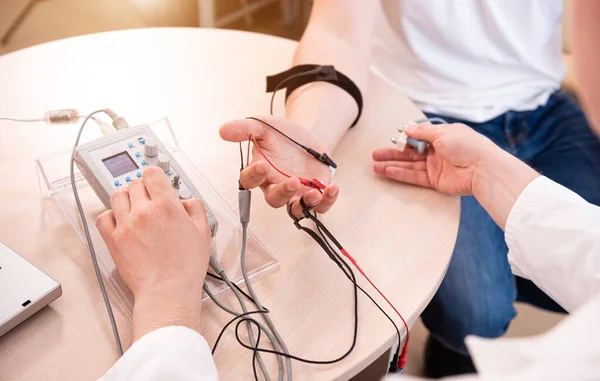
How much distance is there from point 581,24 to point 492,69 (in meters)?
0.83

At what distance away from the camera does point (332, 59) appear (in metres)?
1.07

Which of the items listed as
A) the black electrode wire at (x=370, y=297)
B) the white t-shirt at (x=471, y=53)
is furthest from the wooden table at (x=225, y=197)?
the white t-shirt at (x=471, y=53)

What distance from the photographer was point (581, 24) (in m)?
0.47

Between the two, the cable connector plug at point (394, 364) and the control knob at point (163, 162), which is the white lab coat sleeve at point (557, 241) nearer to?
the cable connector plug at point (394, 364)

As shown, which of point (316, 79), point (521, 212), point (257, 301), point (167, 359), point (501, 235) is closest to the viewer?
point (167, 359)

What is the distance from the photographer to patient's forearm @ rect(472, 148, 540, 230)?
0.87 meters

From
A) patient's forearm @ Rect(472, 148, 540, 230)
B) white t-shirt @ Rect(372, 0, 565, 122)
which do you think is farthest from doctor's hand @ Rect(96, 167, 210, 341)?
white t-shirt @ Rect(372, 0, 565, 122)

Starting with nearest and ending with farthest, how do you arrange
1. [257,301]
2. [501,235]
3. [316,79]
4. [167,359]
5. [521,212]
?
[167,359] → [257,301] → [521,212] → [316,79] → [501,235]

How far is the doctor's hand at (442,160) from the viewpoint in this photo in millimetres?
902

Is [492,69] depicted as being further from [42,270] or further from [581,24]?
[42,270]

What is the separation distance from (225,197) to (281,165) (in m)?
0.10

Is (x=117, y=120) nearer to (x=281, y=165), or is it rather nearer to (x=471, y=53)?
(x=281, y=165)

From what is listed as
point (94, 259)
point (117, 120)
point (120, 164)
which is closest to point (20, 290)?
point (94, 259)

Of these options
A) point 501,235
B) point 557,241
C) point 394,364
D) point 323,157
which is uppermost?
point 323,157
